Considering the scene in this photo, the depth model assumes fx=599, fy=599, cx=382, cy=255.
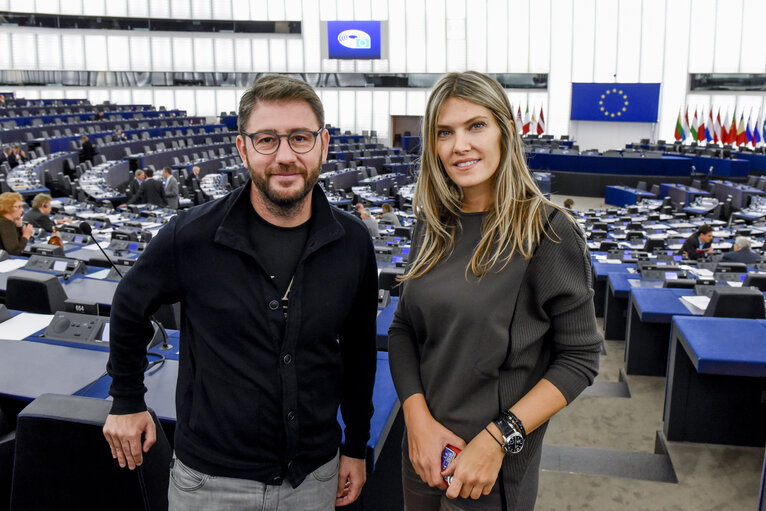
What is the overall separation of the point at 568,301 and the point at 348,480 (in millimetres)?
754

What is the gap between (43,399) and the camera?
Result: 59.5 inches

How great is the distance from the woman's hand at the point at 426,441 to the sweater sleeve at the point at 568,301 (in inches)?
10.5

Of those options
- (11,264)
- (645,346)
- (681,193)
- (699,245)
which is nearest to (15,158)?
(11,264)

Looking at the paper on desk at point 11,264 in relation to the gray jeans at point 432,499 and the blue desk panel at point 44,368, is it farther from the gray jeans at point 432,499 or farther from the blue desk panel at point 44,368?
the gray jeans at point 432,499

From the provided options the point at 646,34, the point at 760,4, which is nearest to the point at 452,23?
the point at 646,34

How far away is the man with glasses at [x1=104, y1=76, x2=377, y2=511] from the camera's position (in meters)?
1.36

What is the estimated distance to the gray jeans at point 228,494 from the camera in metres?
1.37

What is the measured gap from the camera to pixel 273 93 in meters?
1.35

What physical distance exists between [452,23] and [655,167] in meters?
12.0

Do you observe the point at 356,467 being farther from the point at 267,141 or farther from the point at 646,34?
the point at 646,34

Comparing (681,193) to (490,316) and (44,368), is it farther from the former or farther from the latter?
(490,316)

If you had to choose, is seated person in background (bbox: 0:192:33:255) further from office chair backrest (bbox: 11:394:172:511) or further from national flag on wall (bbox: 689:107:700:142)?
national flag on wall (bbox: 689:107:700:142)

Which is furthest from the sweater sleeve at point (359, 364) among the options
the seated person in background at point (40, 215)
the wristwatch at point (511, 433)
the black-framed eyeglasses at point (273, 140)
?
the seated person in background at point (40, 215)

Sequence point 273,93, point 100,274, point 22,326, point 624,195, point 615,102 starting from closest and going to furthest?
point 273,93 < point 22,326 < point 100,274 < point 624,195 < point 615,102
